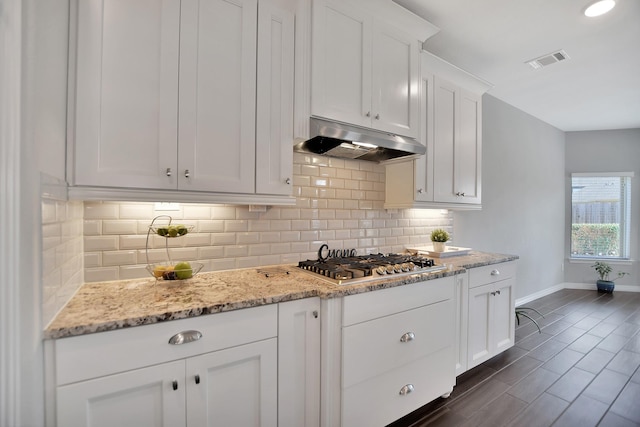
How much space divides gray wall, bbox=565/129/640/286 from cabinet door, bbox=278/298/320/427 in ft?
19.4

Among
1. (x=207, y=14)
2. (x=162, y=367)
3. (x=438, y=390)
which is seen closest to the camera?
(x=162, y=367)

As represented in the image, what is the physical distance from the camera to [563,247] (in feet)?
16.9

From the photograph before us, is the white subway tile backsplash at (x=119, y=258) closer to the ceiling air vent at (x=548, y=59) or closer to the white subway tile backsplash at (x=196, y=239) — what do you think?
the white subway tile backsplash at (x=196, y=239)

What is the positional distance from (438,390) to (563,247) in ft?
16.3

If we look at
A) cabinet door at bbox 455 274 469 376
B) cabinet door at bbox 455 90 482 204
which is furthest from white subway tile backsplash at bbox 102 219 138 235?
cabinet door at bbox 455 90 482 204

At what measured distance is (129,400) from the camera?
998 millimetres

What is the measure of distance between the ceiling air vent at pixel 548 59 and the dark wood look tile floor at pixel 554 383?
9.36 feet

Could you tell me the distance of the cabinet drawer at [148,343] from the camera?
0.92m

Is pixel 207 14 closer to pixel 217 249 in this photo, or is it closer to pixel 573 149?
pixel 217 249

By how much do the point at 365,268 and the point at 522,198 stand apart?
12.3 feet

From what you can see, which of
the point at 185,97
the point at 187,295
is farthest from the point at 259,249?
the point at 185,97

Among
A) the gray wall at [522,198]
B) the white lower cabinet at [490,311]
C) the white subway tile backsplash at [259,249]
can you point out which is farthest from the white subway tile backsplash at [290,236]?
the gray wall at [522,198]

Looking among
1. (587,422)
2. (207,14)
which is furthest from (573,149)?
(207,14)

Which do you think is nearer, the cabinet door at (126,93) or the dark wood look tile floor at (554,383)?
the cabinet door at (126,93)
